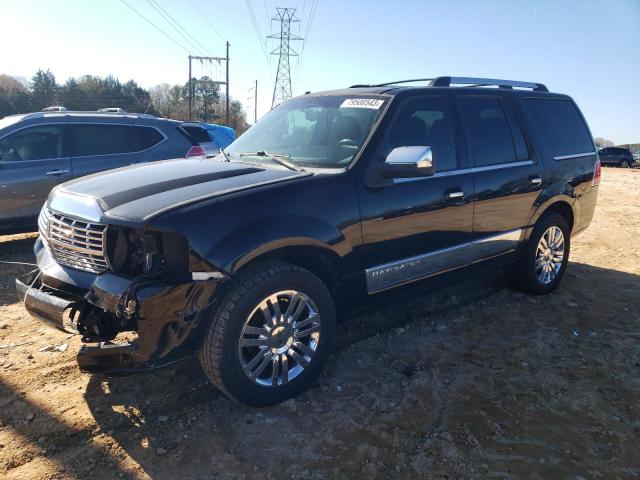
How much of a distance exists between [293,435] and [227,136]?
7.20 meters

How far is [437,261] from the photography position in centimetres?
379

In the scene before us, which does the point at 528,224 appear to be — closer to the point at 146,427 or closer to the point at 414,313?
the point at 414,313

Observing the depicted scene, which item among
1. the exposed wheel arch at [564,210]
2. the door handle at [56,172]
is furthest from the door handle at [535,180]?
the door handle at [56,172]

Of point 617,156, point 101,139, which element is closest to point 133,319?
point 101,139

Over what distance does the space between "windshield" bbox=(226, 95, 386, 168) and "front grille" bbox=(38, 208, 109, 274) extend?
4.56 ft

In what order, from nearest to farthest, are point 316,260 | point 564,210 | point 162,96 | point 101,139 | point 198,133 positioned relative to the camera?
point 316,260 → point 564,210 → point 101,139 → point 198,133 → point 162,96

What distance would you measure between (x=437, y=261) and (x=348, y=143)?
1.18 metres

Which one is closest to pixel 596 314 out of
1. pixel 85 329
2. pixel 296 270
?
pixel 296 270

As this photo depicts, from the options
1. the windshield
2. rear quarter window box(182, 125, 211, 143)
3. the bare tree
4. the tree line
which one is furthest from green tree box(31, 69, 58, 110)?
the windshield

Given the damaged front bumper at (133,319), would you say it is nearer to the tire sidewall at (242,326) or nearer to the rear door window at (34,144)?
the tire sidewall at (242,326)

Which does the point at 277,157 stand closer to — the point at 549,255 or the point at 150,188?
the point at 150,188

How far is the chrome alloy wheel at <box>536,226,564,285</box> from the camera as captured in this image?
4.95m

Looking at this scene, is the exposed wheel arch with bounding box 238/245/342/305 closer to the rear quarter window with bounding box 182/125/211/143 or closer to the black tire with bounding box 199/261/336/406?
the black tire with bounding box 199/261/336/406

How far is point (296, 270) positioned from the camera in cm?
292
